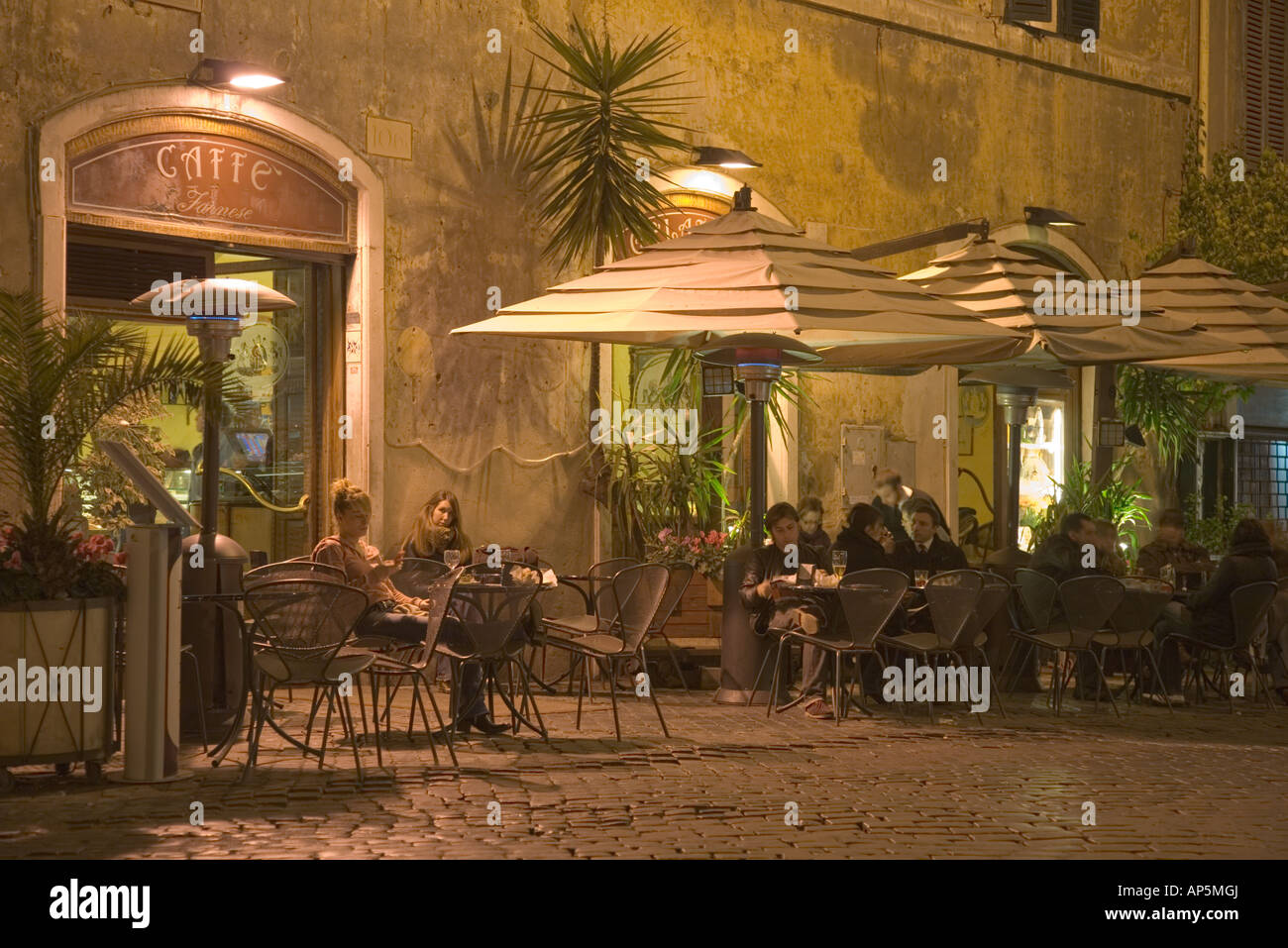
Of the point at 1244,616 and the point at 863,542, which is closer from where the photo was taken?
the point at 863,542

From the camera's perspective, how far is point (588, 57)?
13.9 m

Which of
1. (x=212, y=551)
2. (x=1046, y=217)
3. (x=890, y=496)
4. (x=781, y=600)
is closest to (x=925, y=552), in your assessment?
(x=781, y=600)

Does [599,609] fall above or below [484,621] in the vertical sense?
below

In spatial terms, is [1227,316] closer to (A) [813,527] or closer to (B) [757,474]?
(A) [813,527]

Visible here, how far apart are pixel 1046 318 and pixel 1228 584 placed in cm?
212

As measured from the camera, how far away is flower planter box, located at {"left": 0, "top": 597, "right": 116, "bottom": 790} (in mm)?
7973

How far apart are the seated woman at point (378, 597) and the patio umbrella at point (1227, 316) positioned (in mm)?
6001

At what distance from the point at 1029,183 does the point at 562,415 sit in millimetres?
6800

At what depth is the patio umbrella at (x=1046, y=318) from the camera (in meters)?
12.5

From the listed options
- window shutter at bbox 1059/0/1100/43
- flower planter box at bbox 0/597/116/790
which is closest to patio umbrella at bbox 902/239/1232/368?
window shutter at bbox 1059/0/1100/43

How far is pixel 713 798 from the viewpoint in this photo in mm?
8070

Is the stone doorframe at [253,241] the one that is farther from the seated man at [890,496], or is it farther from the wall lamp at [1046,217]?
the wall lamp at [1046,217]

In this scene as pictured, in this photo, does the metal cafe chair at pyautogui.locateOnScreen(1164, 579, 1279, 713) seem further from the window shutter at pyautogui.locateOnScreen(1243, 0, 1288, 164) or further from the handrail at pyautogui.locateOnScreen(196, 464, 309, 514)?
the window shutter at pyautogui.locateOnScreen(1243, 0, 1288, 164)

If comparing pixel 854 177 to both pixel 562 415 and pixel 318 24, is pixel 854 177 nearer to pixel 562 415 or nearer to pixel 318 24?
pixel 562 415
